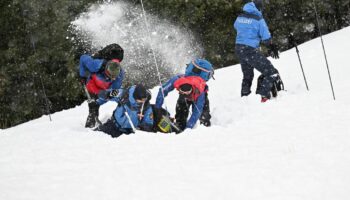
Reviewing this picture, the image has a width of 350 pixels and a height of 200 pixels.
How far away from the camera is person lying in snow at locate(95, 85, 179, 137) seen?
6.43 m

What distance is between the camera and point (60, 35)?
13.8 meters

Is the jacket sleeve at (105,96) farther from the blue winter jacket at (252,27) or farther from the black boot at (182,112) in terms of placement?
the blue winter jacket at (252,27)

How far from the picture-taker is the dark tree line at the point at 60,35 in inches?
538

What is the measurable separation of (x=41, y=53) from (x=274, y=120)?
1000cm

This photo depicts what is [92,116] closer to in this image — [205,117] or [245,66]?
[205,117]

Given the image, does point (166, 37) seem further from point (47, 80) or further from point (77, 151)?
point (77, 151)

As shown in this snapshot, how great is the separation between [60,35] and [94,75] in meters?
6.92

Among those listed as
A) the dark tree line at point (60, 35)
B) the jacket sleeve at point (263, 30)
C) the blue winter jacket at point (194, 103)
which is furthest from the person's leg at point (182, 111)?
the dark tree line at point (60, 35)

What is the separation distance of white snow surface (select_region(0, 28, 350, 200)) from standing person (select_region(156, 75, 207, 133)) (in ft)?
2.21

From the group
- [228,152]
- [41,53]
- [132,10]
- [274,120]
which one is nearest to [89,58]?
[274,120]

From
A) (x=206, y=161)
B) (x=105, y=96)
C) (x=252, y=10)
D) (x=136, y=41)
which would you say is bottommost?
(x=206, y=161)

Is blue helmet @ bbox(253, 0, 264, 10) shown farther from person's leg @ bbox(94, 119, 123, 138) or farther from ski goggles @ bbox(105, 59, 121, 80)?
person's leg @ bbox(94, 119, 123, 138)

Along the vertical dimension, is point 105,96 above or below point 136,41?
below

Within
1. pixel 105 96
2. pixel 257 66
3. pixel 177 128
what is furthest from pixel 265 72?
pixel 105 96
